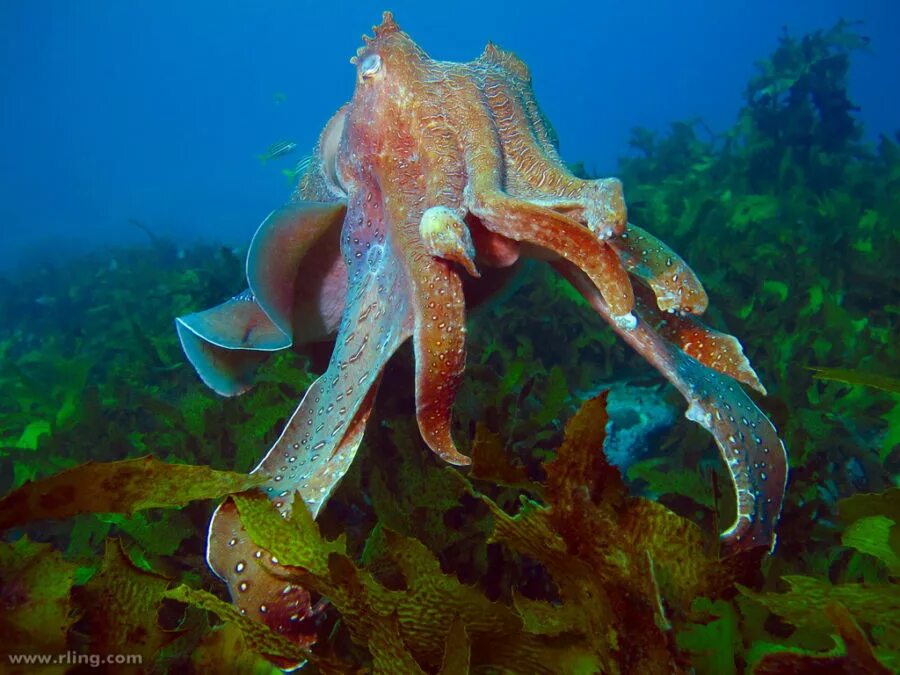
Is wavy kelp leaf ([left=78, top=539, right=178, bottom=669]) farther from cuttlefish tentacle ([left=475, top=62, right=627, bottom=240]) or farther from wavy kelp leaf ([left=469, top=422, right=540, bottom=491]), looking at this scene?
cuttlefish tentacle ([left=475, top=62, right=627, bottom=240])

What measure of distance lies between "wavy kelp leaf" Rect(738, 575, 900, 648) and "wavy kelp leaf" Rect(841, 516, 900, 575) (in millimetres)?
294

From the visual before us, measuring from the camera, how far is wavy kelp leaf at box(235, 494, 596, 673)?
165 cm

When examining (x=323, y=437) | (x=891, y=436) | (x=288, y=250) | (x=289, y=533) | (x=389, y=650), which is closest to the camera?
(x=389, y=650)

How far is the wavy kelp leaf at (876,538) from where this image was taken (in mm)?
1847

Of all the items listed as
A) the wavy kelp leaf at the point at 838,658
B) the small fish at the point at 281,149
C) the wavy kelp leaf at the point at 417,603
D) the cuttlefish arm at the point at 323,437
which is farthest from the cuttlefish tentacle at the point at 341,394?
the small fish at the point at 281,149

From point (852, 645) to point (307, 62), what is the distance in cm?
20629

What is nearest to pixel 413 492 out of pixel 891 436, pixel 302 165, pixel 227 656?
pixel 227 656

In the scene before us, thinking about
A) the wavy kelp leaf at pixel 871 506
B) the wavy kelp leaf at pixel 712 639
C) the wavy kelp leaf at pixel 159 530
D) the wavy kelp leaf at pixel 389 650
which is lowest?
the wavy kelp leaf at pixel 159 530

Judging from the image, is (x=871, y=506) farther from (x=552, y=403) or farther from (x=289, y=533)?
(x=289, y=533)

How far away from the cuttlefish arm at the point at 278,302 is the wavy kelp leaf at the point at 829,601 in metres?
2.01

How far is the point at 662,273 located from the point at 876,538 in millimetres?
1105

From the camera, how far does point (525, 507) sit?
162 centimetres

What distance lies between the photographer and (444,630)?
1.73 metres

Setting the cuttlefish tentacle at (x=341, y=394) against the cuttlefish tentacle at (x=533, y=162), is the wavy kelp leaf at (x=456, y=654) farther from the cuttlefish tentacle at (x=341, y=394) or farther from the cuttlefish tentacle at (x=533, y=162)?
the cuttlefish tentacle at (x=533, y=162)
